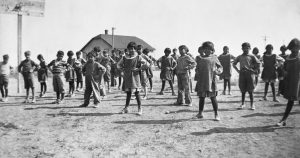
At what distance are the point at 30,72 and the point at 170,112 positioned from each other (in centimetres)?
569

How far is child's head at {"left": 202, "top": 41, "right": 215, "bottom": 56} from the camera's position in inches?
268

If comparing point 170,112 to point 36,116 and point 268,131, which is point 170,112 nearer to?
point 268,131

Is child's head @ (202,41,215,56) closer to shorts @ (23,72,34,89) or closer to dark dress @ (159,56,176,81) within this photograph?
dark dress @ (159,56,176,81)

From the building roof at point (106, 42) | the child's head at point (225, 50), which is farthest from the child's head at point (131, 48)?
the building roof at point (106, 42)

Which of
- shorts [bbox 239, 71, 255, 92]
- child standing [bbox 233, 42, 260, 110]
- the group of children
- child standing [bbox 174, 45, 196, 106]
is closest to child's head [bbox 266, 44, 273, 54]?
the group of children

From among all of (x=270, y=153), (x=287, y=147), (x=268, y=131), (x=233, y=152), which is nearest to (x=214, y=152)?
(x=233, y=152)

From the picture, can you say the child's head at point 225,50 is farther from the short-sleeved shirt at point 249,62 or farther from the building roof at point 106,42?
the building roof at point 106,42

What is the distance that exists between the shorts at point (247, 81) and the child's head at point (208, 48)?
81.6 inches

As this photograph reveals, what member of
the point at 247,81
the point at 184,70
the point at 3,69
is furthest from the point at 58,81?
the point at 247,81

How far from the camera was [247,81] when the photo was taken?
27.5 ft

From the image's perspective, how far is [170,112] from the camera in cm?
825

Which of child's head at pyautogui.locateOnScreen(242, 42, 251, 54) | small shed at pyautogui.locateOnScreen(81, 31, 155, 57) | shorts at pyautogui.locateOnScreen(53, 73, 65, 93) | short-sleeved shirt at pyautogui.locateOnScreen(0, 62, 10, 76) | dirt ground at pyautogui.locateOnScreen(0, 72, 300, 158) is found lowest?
dirt ground at pyautogui.locateOnScreen(0, 72, 300, 158)

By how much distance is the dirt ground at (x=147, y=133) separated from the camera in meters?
4.73

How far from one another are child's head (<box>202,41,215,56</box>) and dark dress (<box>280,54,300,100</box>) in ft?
5.79
